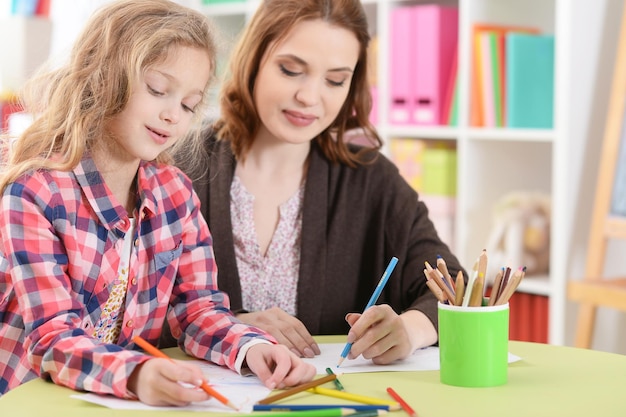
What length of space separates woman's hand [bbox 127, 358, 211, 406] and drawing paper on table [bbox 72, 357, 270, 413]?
11 millimetres

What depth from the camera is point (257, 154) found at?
1.86 metres

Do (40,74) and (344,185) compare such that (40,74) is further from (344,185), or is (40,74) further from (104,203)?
(344,185)

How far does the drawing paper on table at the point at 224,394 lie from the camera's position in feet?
3.56

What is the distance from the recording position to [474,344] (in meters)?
1.16

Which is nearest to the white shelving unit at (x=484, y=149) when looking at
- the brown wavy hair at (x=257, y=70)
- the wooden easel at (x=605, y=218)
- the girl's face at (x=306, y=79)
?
the wooden easel at (x=605, y=218)

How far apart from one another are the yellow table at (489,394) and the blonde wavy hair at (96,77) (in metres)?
0.33

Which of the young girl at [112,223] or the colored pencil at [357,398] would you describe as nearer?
the colored pencil at [357,398]

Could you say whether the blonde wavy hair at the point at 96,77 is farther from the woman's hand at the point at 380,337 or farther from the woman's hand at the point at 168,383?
the woman's hand at the point at 380,337

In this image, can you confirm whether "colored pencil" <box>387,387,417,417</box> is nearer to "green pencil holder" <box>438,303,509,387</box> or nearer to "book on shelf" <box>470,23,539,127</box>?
"green pencil holder" <box>438,303,509,387</box>

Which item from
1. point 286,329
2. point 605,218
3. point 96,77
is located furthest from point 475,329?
point 605,218

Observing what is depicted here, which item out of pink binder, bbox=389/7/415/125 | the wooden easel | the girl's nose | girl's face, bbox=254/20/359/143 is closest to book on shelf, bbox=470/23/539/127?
pink binder, bbox=389/7/415/125

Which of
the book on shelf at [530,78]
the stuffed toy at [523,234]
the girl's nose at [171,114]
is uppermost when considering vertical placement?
the book on shelf at [530,78]

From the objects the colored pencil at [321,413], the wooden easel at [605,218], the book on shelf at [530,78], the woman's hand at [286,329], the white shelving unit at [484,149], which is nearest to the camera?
the colored pencil at [321,413]

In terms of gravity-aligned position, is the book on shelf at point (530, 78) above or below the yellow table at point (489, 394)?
above
